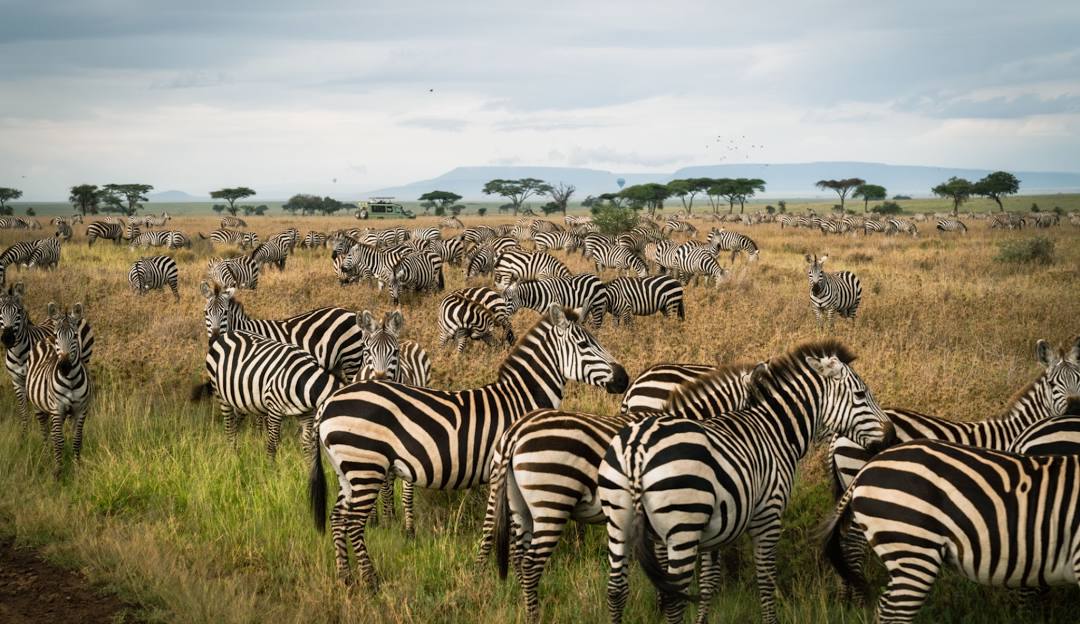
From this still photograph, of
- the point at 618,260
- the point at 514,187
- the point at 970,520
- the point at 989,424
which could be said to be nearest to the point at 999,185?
the point at 514,187

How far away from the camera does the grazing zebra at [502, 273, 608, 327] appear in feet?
48.5

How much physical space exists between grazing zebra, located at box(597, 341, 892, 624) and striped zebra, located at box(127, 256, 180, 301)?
14723mm

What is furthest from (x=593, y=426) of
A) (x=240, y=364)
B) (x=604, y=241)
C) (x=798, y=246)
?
(x=798, y=246)

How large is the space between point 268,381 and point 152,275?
39.4 ft

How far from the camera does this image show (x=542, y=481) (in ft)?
16.1

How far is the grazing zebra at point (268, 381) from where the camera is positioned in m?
7.95

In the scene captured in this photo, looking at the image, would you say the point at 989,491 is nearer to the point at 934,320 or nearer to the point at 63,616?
the point at 63,616

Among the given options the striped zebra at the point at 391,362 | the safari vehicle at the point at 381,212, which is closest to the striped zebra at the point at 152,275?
the striped zebra at the point at 391,362

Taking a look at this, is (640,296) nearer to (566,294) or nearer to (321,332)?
(566,294)

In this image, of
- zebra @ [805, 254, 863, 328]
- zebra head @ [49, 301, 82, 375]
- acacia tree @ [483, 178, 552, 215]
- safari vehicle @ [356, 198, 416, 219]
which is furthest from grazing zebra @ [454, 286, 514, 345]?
acacia tree @ [483, 178, 552, 215]

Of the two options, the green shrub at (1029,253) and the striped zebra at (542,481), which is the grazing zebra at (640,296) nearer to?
the striped zebra at (542,481)

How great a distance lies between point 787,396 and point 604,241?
19.5 meters

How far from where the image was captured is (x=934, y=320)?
14359 mm

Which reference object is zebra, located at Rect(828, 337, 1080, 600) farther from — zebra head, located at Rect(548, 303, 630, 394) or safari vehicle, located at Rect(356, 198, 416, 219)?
safari vehicle, located at Rect(356, 198, 416, 219)
